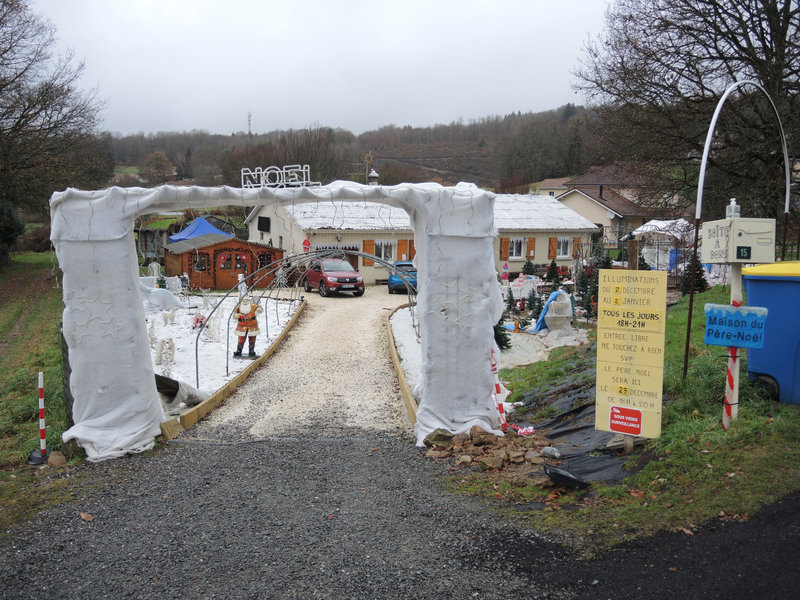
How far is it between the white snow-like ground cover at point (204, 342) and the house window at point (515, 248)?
15072mm

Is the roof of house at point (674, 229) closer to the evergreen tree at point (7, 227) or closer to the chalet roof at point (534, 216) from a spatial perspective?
the chalet roof at point (534, 216)

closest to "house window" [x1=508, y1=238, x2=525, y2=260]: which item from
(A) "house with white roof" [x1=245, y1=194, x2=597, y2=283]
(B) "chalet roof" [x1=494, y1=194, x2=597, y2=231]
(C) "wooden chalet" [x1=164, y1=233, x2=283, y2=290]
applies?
(A) "house with white roof" [x1=245, y1=194, x2=597, y2=283]

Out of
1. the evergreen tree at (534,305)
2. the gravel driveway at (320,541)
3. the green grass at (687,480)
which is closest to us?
the gravel driveway at (320,541)

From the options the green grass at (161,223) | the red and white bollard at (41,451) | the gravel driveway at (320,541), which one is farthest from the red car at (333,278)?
the green grass at (161,223)

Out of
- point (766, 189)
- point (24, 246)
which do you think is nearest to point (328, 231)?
point (766, 189)

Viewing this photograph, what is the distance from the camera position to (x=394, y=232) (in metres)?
30.2

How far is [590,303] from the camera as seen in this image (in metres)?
20.0

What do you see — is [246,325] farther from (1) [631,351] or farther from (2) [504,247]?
(2) [504,247]

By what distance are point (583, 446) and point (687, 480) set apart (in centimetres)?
170

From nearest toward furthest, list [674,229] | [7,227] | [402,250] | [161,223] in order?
[674,229] → [402,250] → [7,227] → [161,223]

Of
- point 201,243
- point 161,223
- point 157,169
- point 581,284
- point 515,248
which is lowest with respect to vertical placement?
point 581,284

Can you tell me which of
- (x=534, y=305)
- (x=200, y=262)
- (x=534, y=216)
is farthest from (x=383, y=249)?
(x=534, y=305)

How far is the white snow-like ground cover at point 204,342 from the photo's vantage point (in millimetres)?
12555

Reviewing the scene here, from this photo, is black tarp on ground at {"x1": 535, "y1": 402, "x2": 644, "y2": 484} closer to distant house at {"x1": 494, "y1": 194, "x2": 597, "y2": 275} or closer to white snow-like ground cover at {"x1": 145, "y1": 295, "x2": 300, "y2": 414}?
white snow-like ground cover at {"x1": 145, "y1": 295, "x2": 300, "y2": 414}
